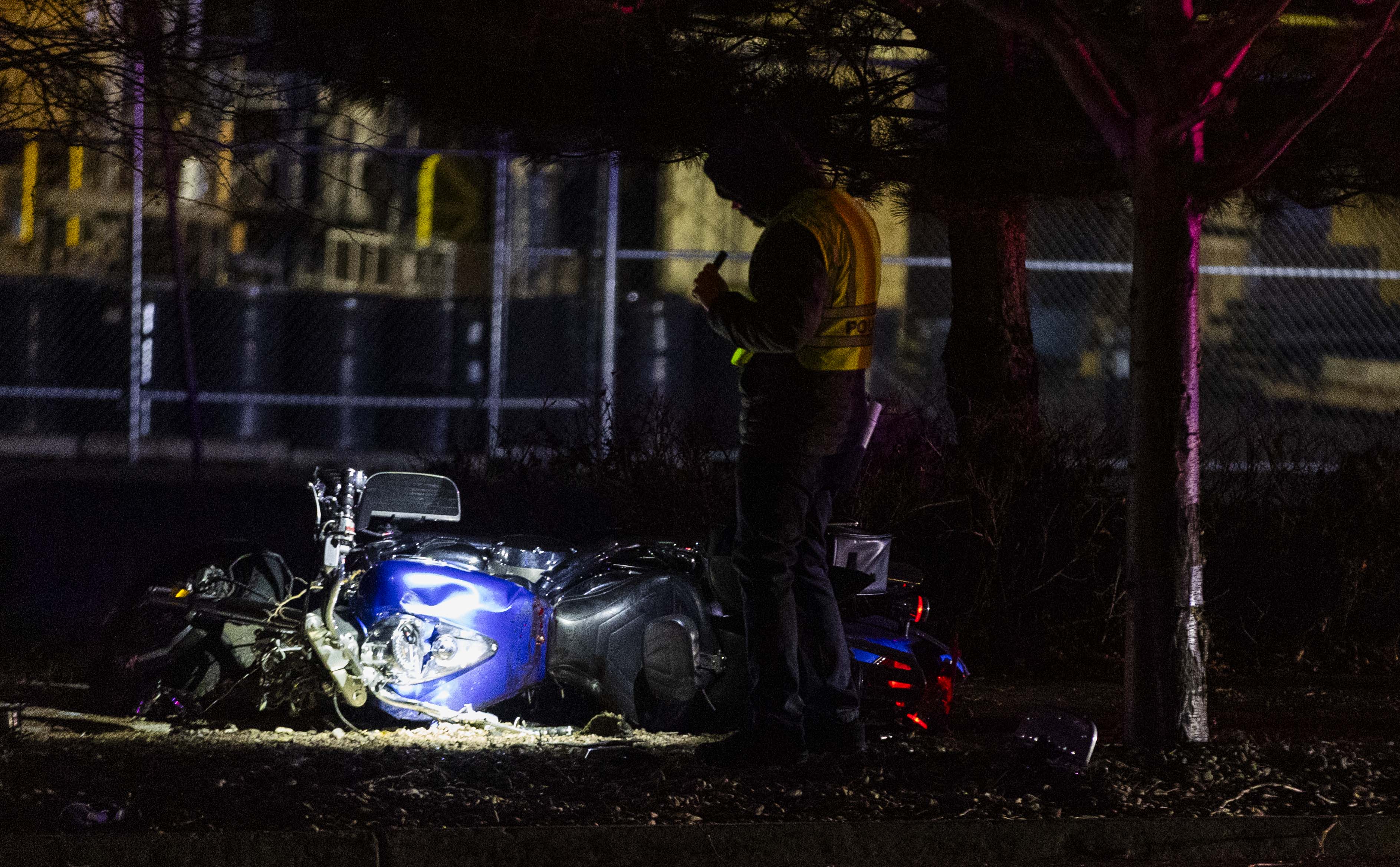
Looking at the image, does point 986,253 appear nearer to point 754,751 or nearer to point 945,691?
point 945,691

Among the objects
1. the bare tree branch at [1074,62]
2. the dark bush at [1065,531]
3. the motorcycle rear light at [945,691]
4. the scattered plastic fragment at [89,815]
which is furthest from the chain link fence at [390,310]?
the scattered plastic fragment at [89,815]

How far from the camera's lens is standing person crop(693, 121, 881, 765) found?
14.5 ft

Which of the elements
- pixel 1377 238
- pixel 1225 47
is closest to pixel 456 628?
pixel 1225 47

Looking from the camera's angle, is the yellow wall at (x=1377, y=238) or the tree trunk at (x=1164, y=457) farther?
the yellow wall at (x=1377, y=238)

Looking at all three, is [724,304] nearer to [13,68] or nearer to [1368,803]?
[1368,803]

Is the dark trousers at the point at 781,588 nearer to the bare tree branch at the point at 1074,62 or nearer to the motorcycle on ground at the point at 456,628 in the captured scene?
the motorcycle on ground at the point at 456,628

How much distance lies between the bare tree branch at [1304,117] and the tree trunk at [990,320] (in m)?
2.84

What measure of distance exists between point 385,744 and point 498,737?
1.29 ft

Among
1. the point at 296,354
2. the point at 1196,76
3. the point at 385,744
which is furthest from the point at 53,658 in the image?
the point at 296,354

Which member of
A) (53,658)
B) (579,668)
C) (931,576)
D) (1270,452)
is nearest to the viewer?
(579,668)

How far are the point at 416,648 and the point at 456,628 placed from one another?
0.14 m

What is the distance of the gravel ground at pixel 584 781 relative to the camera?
3961 mm

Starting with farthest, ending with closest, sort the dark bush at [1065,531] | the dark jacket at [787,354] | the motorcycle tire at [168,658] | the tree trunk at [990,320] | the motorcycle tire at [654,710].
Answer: the tree trunk at [990,320], the dark bush at [1065,531], the motorcycle tire at [168,658], the motorcycle tire at [654,710], the dark jacket at [787,354]

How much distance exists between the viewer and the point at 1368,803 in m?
4.32
